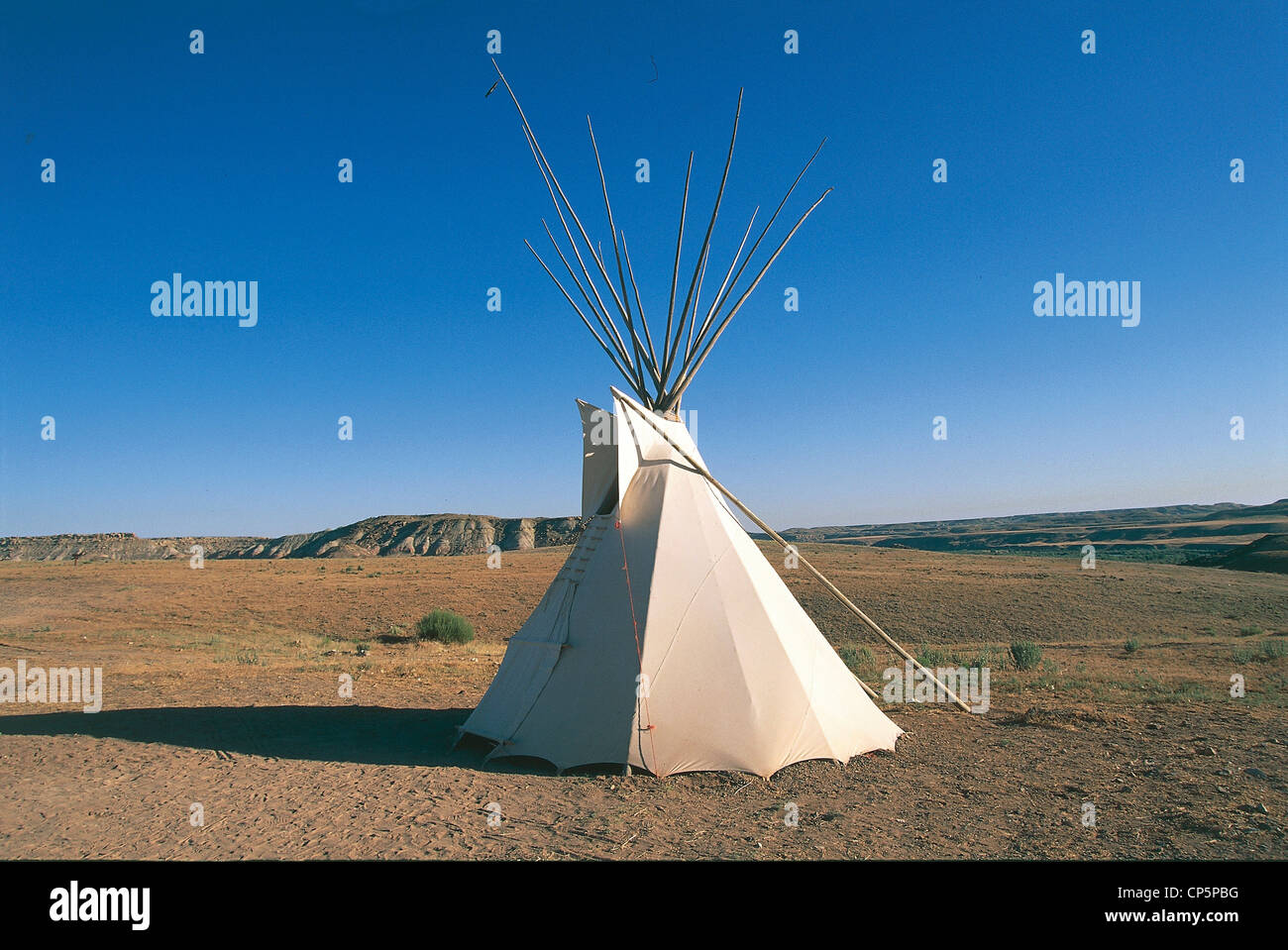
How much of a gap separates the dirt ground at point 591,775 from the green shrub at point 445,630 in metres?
1.81

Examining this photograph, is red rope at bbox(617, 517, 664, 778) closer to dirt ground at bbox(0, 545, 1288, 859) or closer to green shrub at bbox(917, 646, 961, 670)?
dirt ground at bbox(0, 545, 1288, 859)

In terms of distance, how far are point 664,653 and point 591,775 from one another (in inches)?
52.5

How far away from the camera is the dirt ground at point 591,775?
5430 millimetres

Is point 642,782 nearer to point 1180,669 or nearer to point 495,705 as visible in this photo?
point 495,705

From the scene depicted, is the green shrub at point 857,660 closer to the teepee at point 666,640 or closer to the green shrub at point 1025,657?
the green shrub at point 1025,657

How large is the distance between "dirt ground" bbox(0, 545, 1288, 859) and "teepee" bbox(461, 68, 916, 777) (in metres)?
0.33

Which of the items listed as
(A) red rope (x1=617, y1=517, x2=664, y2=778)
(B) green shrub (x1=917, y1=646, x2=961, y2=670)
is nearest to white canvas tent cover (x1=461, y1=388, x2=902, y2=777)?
(A) red rope (x1=617, y1=517, x2=664, y2=778)

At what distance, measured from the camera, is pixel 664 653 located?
7277 mm

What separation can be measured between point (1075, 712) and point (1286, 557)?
40.6 m

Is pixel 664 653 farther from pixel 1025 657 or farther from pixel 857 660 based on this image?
pixel 1025 657

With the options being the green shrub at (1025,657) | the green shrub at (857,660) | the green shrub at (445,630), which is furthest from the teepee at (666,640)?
the green shrub at (445,630)

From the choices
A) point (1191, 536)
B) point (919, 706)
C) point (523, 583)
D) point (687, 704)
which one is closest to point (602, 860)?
point (687, 704)

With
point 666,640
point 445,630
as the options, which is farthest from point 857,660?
point 445,630
